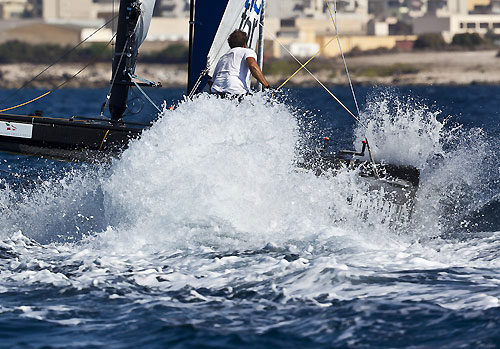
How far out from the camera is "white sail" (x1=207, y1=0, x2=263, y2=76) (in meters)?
10.9

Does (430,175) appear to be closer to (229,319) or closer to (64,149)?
(64,149)

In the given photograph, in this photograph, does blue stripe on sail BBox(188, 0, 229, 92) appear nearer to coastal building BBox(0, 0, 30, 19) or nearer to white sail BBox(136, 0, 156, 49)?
white sail BBox(136, 0, 156, 49)

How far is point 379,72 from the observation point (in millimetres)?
81188

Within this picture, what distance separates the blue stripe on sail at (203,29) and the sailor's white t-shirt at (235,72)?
155 centimetres

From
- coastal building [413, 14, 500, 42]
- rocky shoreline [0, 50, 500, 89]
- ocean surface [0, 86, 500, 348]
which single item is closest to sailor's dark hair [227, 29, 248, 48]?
ocean surface [0, 86, 500, 348]

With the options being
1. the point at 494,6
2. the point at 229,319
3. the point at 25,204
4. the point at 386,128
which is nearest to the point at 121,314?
the point at 229,319

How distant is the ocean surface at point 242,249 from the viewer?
5.52m

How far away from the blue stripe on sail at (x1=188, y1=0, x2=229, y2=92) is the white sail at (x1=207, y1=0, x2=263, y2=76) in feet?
0.22

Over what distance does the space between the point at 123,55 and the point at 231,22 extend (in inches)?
58.0

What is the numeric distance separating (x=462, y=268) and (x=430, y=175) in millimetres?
3588

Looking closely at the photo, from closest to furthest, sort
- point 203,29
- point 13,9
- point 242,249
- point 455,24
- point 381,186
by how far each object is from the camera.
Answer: point 242,249 → point 381,186 → point 203,29 → point 455,24 → point 13,9

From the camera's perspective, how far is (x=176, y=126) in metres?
8.29

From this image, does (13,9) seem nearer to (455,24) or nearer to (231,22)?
(455,24)

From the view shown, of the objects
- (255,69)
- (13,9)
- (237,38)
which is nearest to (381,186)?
(255,69)
